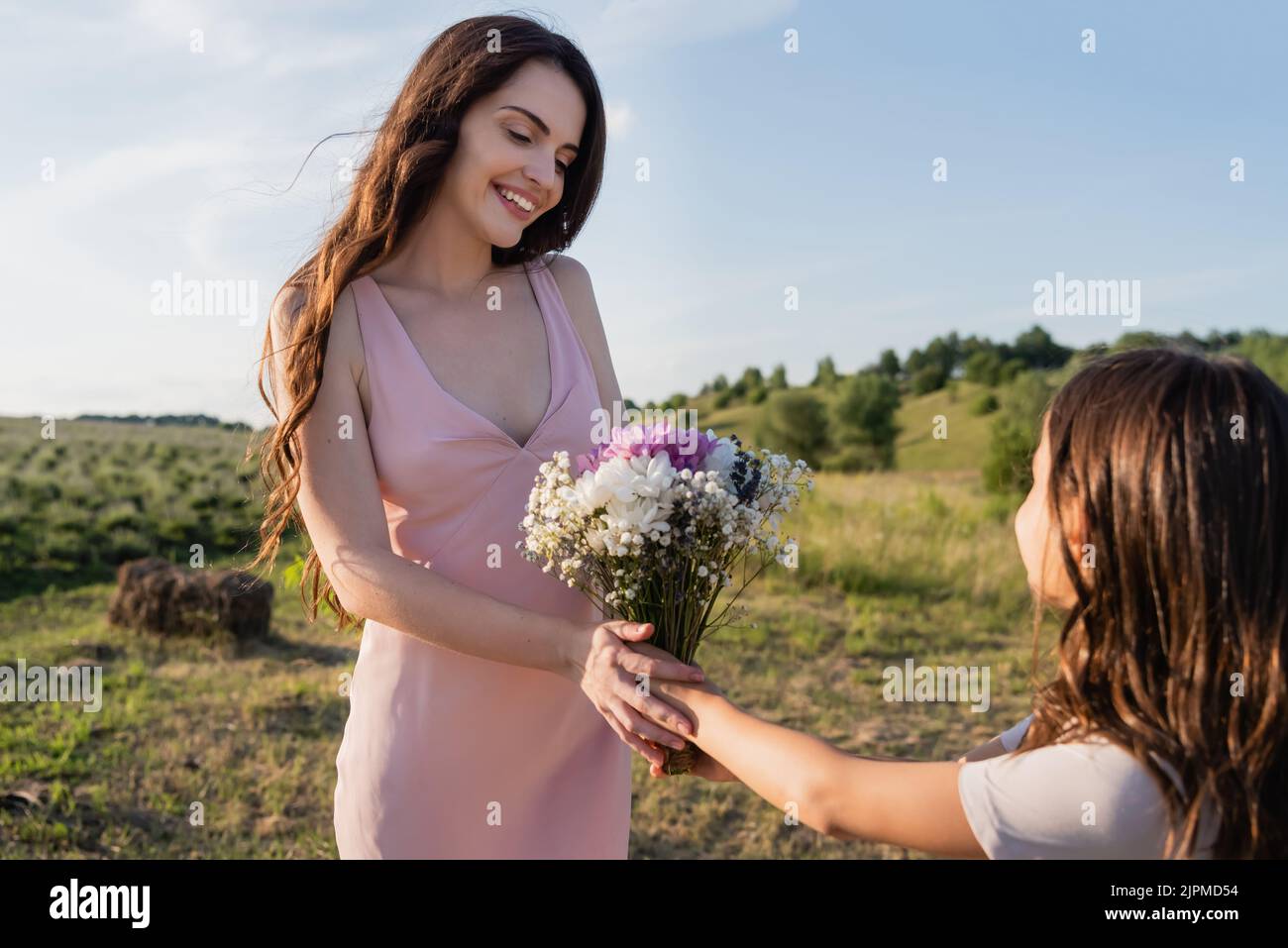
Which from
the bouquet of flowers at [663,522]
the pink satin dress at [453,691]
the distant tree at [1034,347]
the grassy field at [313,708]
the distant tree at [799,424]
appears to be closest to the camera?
the bouquet of flowers at [663,522]

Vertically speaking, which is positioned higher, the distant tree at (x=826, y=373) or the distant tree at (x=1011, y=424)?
the distant tree at (x=826, y=373)

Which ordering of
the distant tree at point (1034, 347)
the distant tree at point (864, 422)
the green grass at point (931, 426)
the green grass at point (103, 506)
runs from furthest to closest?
the distant tree at point (864, 422)
the distant tree at point (1034, 347)
the green grass at point (931, 426)
the green grass at point (103, 506)

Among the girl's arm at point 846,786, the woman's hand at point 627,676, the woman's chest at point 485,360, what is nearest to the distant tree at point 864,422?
the woman's chest at point 485,360

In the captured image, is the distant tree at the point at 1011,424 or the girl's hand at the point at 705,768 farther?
the distant tree at the point at 1011,424

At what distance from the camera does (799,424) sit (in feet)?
155

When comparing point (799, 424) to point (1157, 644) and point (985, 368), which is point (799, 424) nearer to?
point (985, 368)

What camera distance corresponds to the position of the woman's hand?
230cm

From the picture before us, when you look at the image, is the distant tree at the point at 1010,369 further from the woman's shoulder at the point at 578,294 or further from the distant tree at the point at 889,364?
the woman's shoulder at the point at 578,294

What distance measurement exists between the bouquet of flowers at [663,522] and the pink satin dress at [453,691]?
0.57 feet

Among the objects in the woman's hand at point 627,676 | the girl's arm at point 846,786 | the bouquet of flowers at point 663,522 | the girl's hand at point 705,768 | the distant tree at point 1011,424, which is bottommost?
the girl's hand at point 705,768

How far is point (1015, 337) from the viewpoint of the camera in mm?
46719

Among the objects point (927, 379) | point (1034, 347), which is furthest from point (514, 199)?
point (927, 379)

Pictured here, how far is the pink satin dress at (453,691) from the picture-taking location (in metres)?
2.57
